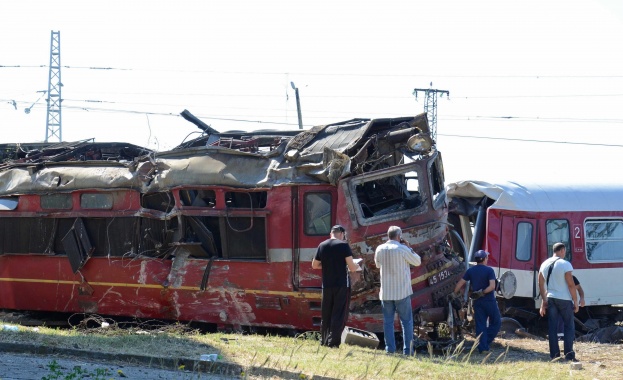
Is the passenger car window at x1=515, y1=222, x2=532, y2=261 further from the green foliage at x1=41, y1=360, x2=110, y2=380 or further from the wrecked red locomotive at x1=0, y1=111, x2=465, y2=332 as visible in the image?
the green foliage at x1=41, y1=360, x2=110, y2=380

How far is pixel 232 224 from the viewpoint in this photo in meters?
13.5

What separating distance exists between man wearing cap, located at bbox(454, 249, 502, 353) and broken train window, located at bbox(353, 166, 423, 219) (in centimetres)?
127

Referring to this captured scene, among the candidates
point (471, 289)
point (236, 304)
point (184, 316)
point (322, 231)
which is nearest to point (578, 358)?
point (471, 289)

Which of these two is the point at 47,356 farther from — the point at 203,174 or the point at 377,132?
the point at 377,132

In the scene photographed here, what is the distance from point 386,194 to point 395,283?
2.74 meters

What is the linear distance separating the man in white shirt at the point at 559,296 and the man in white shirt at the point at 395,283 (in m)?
2.02

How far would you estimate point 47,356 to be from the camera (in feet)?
32.1

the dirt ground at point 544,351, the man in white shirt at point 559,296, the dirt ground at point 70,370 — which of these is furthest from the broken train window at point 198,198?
the man in white shirt at point 559,296

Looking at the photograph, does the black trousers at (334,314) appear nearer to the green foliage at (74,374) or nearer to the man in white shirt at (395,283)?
the man in white shirt at (395,283)

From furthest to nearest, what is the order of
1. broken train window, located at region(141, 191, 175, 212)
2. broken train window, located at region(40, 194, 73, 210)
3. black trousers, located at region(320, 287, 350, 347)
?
broken train window, located at region(40, 194, 73, 210) < broken train window, located at region(141, 191, 175, 212) < black trousers, located at region(320, 287, 350, 347)

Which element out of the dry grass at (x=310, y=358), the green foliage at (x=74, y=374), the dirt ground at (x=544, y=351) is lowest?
the dirt ground at (x=544, y=351)

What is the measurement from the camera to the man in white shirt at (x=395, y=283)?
1147 cm

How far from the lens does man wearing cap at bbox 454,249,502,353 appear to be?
12.6m

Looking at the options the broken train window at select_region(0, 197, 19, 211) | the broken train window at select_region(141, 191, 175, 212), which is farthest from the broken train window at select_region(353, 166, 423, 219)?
the broken train window at select_region(0, 197, 19, 211)
